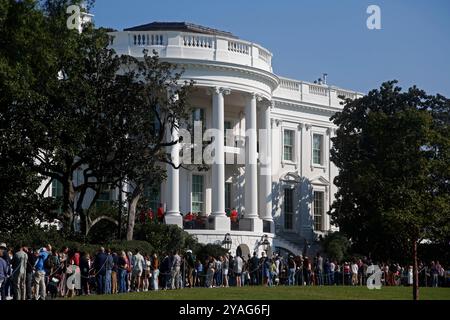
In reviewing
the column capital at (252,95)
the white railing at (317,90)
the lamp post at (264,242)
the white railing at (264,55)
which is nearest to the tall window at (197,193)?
the lamp post at (264,242)

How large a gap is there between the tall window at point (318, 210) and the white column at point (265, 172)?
337 inches

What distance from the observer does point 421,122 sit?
43625mm

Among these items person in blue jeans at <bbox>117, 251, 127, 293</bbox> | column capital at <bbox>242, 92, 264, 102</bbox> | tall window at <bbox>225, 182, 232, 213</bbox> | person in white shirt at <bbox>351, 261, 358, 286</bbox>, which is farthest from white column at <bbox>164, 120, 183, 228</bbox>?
person in blue jeans at <bbox>117, 251, 127, 293</bbox>

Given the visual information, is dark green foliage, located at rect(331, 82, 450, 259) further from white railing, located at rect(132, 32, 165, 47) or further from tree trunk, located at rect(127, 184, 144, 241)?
white railing, located at rect(132, 32, 165, 47)

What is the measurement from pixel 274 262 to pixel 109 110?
10.3 metres

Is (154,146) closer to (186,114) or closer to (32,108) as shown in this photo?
(186,114)

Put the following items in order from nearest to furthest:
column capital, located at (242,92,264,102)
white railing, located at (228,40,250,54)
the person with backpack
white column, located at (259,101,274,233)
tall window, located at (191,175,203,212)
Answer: the person with backpack, white railing, located at (228,40,250,54), column capital, located at (242,92,264,102), white column, located at (259,101,274,233), tall window, located at (191,175,203,212)

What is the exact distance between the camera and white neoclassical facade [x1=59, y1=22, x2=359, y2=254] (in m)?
53.7

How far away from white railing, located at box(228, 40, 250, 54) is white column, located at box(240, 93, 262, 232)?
103 inches

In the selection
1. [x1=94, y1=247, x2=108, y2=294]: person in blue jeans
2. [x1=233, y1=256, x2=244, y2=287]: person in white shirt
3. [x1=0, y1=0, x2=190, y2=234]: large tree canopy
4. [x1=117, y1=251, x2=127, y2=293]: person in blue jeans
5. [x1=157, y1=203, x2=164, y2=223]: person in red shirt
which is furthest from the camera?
[x1=157, y1=203, x2=164, y2=223]: person in red shirt

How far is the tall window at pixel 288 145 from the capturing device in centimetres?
6538

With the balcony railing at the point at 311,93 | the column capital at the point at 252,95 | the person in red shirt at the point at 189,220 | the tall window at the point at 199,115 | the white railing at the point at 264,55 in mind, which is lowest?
the person in red shirt at the point at 189,220

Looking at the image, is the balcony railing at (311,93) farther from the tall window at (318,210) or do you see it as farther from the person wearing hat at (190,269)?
the person wearing hat at (190,269)

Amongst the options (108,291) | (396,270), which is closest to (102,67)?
(108,291)
